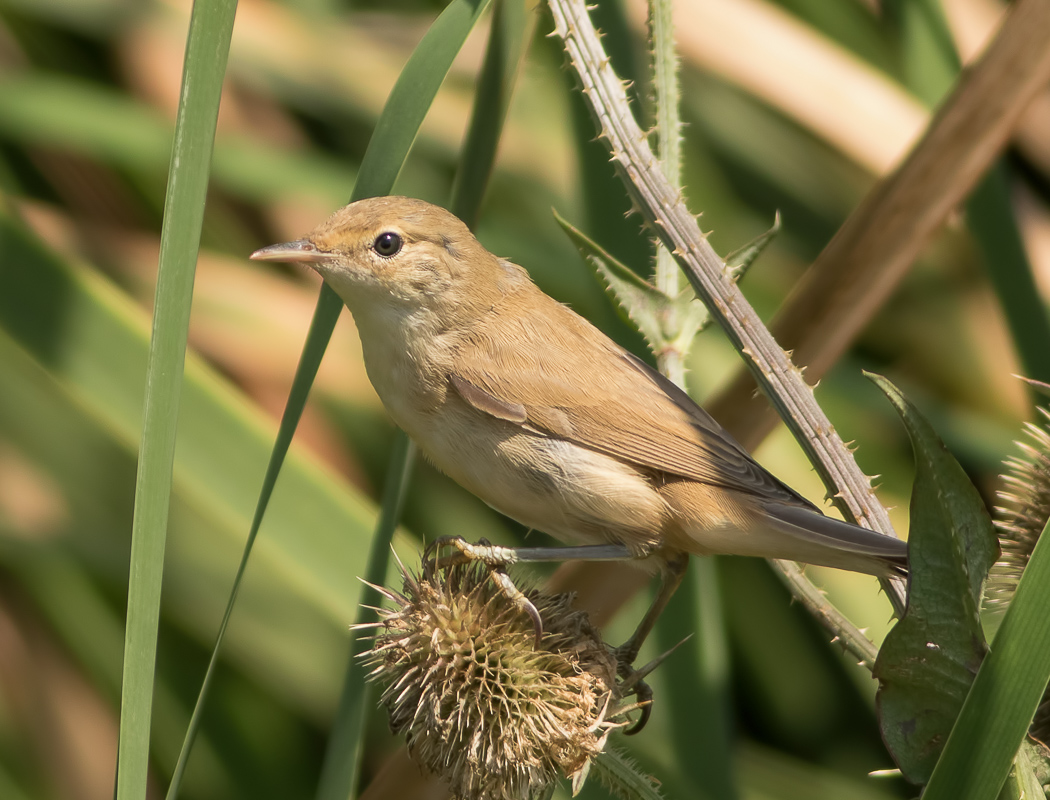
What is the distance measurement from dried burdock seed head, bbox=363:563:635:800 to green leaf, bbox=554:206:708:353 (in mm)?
502

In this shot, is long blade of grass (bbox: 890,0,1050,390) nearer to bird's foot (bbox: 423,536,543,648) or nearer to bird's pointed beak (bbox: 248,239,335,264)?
bird's foot (bbox: 423,536,543,648)

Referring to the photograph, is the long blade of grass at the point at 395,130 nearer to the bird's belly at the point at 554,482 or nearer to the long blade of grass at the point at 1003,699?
the bird's belly at the point at 554,482

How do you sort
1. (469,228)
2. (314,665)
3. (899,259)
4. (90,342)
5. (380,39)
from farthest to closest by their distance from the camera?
1. (380,39)
2. (314,665)
3. (90,342)
4. (899,259)
5. (469,228)

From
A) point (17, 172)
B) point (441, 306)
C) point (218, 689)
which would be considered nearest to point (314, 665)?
point (218, 689)

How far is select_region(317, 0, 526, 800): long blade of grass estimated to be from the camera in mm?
Result: 1488

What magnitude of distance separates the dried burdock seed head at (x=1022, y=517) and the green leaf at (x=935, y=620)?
35 centimetres

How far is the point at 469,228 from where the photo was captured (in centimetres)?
167

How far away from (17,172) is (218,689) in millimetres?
1800

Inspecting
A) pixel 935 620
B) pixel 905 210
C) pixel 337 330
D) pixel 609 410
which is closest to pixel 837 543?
pixel 935 620

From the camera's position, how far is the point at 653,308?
1642 mm

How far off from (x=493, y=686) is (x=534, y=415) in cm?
46

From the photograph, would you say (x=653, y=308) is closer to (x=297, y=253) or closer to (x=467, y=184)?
(x=467, y=184)

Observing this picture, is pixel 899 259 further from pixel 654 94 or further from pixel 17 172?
pixel 17 172

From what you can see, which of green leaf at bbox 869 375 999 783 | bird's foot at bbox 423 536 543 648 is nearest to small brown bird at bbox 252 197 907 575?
bird's foot at bbox 423 536 543 648
